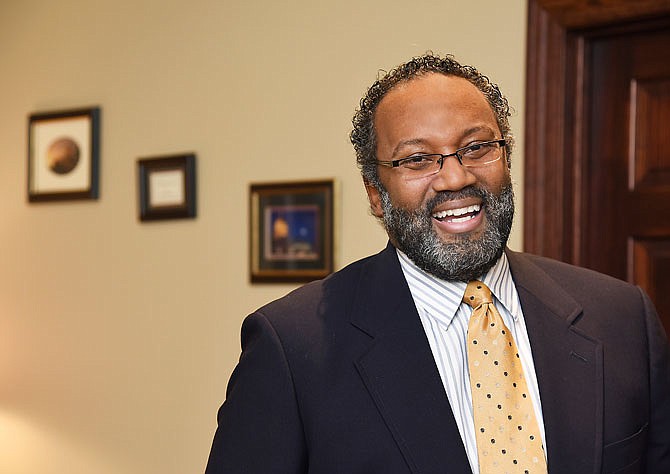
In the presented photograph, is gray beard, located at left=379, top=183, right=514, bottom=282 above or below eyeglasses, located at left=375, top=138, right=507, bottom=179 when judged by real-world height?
below

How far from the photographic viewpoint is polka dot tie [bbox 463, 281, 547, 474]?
1567 millimetres

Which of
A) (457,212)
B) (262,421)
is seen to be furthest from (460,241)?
(262,421)

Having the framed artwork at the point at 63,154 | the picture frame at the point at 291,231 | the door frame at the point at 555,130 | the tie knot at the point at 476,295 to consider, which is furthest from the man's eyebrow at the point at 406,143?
the framed artwork at the point at 63,154

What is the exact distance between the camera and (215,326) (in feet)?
11.1

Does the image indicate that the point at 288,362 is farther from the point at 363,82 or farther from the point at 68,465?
the point at 68,465

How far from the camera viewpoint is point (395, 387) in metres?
1.61

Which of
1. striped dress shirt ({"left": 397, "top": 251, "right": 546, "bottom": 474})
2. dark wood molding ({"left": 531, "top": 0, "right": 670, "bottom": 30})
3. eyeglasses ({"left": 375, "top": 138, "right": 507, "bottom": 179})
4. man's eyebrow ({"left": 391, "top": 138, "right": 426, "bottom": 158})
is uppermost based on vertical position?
dark wood molding ({"left": 531, "top": 0, "right": 670, "bottom": 30})

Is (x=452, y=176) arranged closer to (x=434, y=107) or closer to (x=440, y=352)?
(x=434, y=107)

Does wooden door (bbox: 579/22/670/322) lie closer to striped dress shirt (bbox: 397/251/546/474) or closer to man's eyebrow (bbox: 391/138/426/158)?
striped dress shirt (bbox: 397/251/546/474)

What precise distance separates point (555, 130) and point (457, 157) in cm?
121

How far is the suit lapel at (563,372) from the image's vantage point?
5.21 feet

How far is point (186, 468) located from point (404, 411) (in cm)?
200

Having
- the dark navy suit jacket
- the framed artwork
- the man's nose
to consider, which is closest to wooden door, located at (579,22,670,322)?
the dark navy suit jacket

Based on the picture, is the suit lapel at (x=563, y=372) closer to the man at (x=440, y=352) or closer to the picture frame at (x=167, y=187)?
the man at (x=440, y=352)
